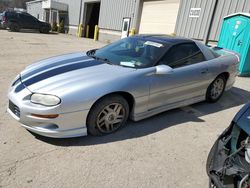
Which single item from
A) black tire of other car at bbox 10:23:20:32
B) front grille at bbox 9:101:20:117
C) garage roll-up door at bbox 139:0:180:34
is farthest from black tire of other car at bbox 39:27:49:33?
front grille at bbox 9:101:20:117

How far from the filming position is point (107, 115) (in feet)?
10.4

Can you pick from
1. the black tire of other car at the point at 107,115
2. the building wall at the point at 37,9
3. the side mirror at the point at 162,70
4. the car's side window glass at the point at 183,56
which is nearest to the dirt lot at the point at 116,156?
the black tire of other car at the point at 107,115

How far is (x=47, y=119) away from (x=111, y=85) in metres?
0.89

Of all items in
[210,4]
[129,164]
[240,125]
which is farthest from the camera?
[210,4]

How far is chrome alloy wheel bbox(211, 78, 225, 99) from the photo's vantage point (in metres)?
4.70

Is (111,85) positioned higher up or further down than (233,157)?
higher up

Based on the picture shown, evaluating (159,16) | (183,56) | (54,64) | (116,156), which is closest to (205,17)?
(159,16)

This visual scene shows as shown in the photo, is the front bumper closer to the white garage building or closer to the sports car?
the sports car

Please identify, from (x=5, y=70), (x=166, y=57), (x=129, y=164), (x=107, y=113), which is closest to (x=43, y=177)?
(x=129, y=164)

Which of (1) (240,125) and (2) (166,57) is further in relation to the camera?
(2) (166,57)

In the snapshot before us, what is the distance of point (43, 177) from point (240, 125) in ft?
6.55

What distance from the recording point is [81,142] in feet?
9.93

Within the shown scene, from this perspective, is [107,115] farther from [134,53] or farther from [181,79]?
[181,79]

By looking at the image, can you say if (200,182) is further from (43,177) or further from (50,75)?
(50,75)
